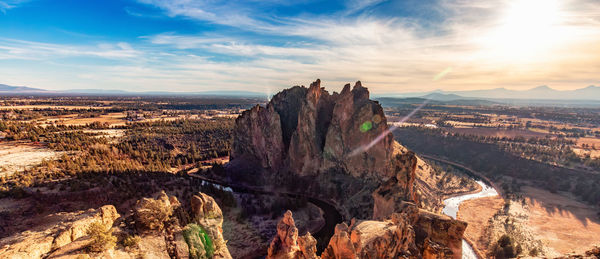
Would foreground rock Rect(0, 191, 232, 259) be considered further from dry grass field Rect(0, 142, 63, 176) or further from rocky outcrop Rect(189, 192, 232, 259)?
dry grass field Rect(0, 142, 63, 176)

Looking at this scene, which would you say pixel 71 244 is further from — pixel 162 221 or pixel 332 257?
pixel 332 257

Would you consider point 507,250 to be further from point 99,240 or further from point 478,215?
point 99,240

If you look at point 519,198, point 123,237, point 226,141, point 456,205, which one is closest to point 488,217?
point 456,205

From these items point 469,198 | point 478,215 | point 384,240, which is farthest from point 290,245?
point 469,198

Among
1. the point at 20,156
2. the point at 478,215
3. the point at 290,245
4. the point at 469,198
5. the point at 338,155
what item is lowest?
the point at 469,198

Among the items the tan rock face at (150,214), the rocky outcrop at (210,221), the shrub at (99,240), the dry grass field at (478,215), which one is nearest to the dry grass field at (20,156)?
the tan rock face at (150,214)

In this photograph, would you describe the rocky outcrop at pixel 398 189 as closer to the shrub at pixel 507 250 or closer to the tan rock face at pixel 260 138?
Answer: the shrub at pixel 507 250
